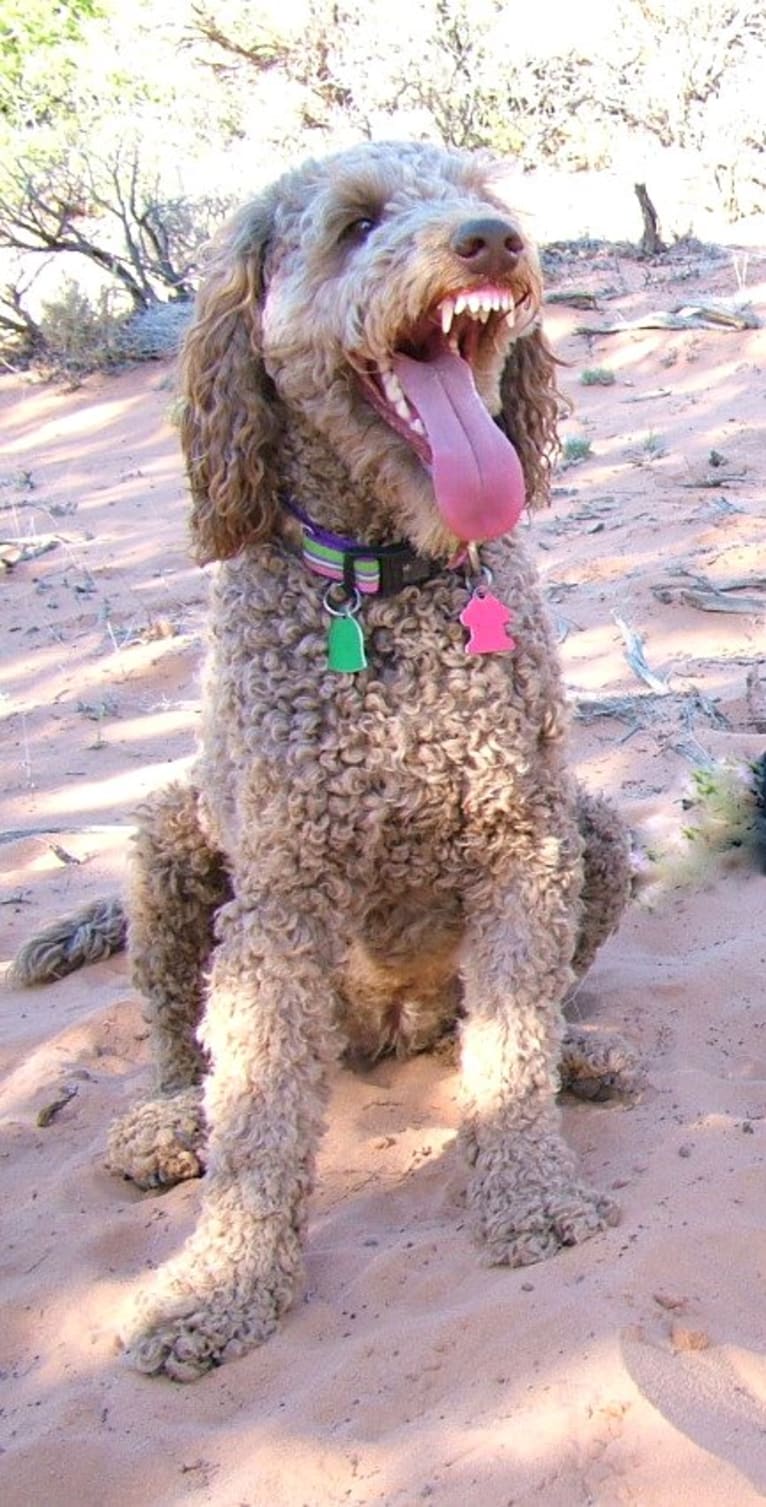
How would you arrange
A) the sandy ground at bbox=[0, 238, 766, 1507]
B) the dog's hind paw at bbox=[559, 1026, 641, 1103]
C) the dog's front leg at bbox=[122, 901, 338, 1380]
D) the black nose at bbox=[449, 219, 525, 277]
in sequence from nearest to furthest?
the sandy ground at bbox=[0, 238, 766, 1507]
the black nose at bbox=[449, 219, 525, 277]
the dog's front leg at bbox=[122, 901, 338, 1380]
the dog's hind paw at bbox=[559, 1026, 641, 1103]

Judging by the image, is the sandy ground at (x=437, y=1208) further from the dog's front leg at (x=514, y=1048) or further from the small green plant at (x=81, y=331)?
the small green plant at (x=81, y=331)

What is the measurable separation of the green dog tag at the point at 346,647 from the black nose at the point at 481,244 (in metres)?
0.69

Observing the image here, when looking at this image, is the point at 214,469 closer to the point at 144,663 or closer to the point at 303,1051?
the point at 303,1051

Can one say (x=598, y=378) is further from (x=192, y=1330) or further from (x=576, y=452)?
(x=192, y=1330)

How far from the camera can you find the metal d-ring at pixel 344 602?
9.72ft

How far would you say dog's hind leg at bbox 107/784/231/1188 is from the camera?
135 inches

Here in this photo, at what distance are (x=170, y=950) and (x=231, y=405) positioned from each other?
127 cm

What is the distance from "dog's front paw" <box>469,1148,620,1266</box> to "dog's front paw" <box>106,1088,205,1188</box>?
0.74 meters

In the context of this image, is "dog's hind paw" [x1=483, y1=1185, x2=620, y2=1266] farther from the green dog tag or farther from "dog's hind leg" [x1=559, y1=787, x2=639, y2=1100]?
the green dog tag

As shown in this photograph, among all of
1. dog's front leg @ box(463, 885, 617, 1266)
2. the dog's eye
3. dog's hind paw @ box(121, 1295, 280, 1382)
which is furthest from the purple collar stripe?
dog's hind paw @ box(121, 1295, 280, 1382)

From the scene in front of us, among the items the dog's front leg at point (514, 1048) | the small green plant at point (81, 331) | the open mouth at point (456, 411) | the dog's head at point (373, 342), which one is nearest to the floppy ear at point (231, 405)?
the dog's head at point (373, 342)

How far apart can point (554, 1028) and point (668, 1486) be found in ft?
3.65

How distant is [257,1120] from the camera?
9.73 ft

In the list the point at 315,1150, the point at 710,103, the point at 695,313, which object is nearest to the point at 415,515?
the point at 315,1150
